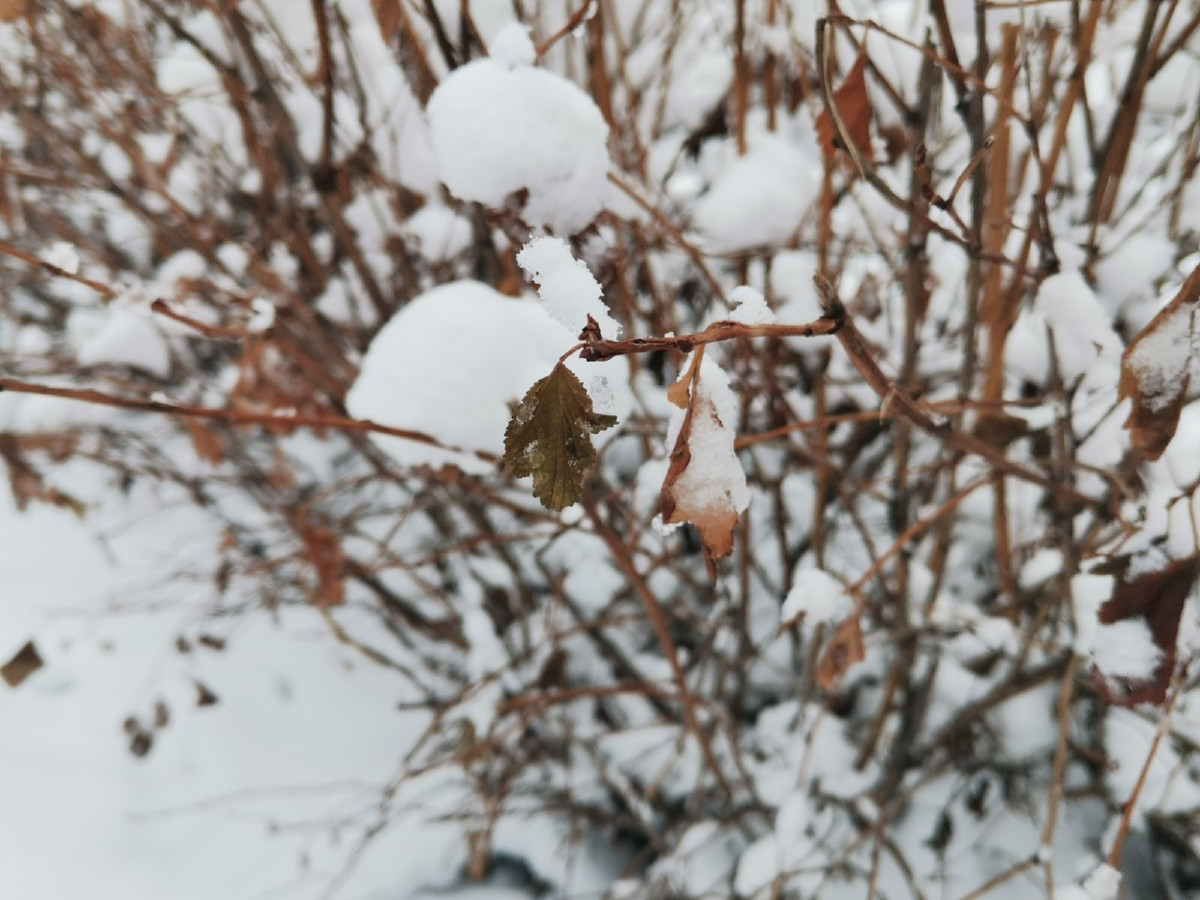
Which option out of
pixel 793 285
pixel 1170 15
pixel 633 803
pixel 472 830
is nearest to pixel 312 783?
pixel 472 830

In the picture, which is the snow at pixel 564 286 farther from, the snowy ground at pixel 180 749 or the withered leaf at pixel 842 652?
the snowy ground at pixel 180 749

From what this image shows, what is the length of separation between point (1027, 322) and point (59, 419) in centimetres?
169

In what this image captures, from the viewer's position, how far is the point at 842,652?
69 centimetres

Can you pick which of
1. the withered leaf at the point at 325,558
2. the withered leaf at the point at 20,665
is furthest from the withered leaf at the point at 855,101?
the withered leaf at the point at 20,665

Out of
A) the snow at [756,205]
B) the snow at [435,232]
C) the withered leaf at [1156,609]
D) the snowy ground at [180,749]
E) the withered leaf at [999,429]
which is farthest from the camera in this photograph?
the snowy ground at [180,749]

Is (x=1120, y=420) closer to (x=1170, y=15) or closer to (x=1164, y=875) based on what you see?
(x=1170, y=15)

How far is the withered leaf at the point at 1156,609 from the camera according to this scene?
484mm

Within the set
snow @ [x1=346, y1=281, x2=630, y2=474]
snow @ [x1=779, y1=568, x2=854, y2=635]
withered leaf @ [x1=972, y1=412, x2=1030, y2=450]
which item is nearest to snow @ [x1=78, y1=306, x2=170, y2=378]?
snow @ [x1=346, y1=281, x2=630, y2=474]

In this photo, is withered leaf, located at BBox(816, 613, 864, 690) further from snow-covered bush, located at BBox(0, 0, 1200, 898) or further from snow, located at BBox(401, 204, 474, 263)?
snow, located at BBox(401, 204, 474, 263)

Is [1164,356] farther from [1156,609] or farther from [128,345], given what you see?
[128,345]

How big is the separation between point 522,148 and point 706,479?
1.13ft

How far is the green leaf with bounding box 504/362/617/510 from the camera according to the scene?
302mm

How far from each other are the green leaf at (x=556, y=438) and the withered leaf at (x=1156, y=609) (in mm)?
420

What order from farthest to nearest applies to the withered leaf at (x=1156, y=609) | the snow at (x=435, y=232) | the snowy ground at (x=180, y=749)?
the snowy ground at (x=180, y=749)
the snow at (x=435, y=232)
the withered leaf at (x=1156, y=609)
